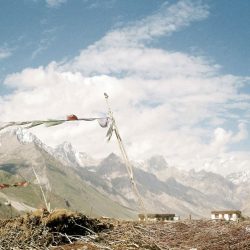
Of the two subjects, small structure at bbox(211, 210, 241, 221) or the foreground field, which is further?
small structure at bbox(211, 210, 241, 221)

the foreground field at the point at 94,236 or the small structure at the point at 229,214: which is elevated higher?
the small structure at the point at 229,214

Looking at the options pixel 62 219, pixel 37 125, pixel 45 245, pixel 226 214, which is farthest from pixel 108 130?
pixel 226 214

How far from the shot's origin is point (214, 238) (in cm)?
1411

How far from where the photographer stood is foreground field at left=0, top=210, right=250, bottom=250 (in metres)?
12.1

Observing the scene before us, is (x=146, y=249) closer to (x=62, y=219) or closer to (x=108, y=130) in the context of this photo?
(x=62, y=219)

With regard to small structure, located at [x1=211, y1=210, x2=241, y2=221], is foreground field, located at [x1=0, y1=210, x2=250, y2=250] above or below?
below

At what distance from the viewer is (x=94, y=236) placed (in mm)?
13172

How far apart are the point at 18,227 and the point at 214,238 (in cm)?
651

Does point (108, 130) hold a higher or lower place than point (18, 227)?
higher

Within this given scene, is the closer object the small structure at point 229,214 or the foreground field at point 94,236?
the foreground field at point 94,236

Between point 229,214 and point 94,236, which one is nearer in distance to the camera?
point 94,236

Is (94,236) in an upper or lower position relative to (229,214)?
lower

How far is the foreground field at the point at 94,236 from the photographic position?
1206 centimetres

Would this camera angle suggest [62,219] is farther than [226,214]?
No
